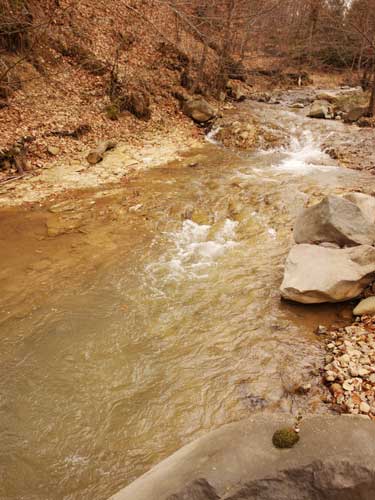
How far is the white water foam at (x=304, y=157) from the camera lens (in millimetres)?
10219

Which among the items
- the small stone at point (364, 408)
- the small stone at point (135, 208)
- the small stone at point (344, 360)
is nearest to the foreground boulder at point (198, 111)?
the small stone at point (135, 208)

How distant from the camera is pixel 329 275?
187 inches

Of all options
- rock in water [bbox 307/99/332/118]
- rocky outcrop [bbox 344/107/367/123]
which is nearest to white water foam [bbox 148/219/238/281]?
rocky outcrop [bbox 344/107/367/123]

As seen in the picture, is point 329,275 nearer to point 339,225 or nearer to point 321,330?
point 321,330

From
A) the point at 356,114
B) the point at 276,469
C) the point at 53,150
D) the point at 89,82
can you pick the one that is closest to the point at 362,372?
the point at 276,469

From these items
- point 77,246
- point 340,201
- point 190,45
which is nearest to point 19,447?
point 77,246

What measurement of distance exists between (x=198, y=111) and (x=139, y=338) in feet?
38.9

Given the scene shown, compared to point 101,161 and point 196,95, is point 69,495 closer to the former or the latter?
point 101,161

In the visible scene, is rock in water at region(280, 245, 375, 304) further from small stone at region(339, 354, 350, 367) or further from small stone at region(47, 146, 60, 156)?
small stone at region(47, 146, 60, 156)

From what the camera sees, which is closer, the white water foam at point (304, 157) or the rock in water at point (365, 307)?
the rock in water at point (365, 307)

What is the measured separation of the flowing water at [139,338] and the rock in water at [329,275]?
25 centimetres

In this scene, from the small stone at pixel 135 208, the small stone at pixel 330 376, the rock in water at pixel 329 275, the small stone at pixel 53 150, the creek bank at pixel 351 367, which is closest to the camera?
the creek bank at pixel 351 367

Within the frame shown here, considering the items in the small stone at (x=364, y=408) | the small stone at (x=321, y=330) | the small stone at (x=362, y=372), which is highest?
the small stone at (x=362, y=372)

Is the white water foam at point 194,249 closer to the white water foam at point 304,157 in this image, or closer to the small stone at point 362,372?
the small stone at point 362,372
